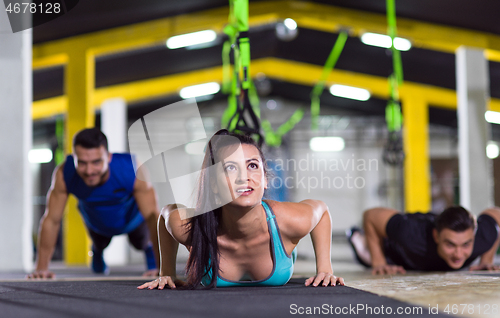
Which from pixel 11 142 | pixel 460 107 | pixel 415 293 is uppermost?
pixel 460 107

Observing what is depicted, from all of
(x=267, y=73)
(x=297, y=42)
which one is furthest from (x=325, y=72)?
(x=267, y=73)

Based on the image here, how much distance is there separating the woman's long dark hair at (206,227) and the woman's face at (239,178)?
0.18 feet

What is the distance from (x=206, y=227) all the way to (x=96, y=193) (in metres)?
1.66

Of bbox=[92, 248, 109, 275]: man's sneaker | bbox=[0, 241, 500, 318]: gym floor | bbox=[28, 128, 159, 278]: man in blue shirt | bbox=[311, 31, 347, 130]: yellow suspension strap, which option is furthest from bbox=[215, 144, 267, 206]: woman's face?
bbox=[311, 31, 347, 130]: yellow suspension strap

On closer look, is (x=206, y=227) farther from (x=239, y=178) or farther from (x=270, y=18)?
(x=270, y=18)

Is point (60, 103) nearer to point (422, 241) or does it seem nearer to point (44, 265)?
point (44, 265)

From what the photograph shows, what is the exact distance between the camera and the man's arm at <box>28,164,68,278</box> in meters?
3.36

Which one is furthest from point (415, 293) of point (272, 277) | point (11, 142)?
point (11, 142)

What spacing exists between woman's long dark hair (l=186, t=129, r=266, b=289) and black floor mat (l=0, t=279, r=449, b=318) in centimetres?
11

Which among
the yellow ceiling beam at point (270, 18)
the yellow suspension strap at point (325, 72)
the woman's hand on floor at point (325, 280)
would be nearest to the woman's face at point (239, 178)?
the woman's hand on floor at point (325, 280)

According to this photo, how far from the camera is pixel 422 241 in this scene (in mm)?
3555

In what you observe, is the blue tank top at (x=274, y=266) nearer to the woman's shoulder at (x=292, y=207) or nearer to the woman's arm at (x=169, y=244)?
the woman's shoulder at (x=292, y=207)

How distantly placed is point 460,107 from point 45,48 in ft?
17.0

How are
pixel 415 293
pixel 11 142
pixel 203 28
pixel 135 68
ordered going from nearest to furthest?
pixel 415 293 → pixel 11 142 → pixel 203 28 → pixel 135 68
